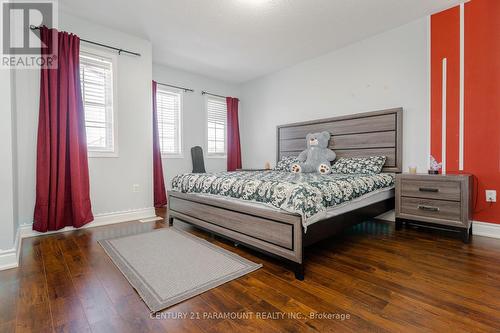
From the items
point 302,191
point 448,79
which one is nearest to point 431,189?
point 448,79

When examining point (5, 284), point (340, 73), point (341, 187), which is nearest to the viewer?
point (5, 284)

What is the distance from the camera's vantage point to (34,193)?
274 cm

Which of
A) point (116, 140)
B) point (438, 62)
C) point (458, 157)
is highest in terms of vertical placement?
point (438, 62)

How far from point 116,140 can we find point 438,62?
13.9 feet

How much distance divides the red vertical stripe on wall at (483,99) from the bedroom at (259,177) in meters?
0.01

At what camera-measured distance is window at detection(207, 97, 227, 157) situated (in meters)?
5.16

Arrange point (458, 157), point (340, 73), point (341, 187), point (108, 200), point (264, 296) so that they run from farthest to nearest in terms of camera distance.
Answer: point (340, 73) < point (108, 200) < point (458, 157) < point (341, 187) < point (264, 296)

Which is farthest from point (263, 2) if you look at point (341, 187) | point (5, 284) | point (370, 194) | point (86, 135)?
point (5, 284)

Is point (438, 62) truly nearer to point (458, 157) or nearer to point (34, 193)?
point (458, 157)

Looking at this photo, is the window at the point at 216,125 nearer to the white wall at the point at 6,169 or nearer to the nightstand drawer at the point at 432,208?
the white wall at the point at 6,169

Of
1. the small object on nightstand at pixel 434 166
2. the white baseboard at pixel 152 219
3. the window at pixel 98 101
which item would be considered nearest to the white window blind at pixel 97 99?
the window at pixel 98 101

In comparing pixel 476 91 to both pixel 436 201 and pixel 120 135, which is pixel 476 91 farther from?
pixel 120 135

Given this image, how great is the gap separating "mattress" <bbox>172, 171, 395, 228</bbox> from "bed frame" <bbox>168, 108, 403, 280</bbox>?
0.23 ft
